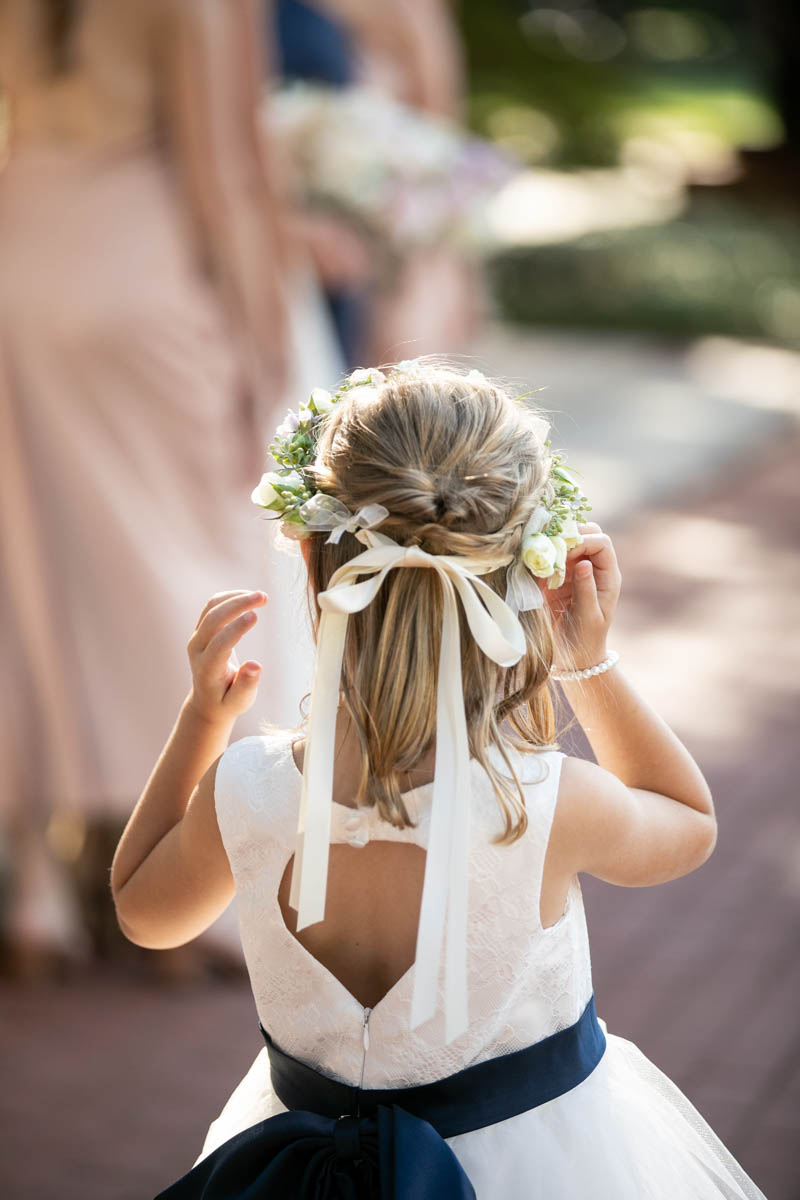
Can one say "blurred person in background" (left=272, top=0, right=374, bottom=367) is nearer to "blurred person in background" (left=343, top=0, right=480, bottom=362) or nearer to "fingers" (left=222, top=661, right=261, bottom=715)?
"blurred person in background" (left=343, top=0, right=480, bottom=362)

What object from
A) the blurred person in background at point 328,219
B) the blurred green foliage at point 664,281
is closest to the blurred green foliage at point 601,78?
the blurred green foliage at point 664,281

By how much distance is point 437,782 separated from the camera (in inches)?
58.7

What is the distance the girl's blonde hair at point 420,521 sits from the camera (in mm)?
1531

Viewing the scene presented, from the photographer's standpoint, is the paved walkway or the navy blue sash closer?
the navy blue sash

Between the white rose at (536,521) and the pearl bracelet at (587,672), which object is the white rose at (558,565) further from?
the pearl bracelet at (587,672)

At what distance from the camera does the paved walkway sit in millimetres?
2941

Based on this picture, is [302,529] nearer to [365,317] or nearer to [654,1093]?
[654,1093]

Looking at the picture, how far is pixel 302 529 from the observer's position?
5.24 feet

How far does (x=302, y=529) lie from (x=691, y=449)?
273 inches

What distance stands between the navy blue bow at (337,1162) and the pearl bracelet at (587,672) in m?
0.55

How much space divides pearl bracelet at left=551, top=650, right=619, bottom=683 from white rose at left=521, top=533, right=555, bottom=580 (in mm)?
223

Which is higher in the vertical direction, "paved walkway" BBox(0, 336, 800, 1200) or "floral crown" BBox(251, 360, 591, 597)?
"floral crown" BBox(251, 360, 591, 597)

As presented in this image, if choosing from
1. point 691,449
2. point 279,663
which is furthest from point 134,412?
point 691,449

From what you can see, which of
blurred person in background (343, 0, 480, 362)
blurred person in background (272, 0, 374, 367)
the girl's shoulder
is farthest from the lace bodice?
blurred person in background (343, 0, 480, 362)
